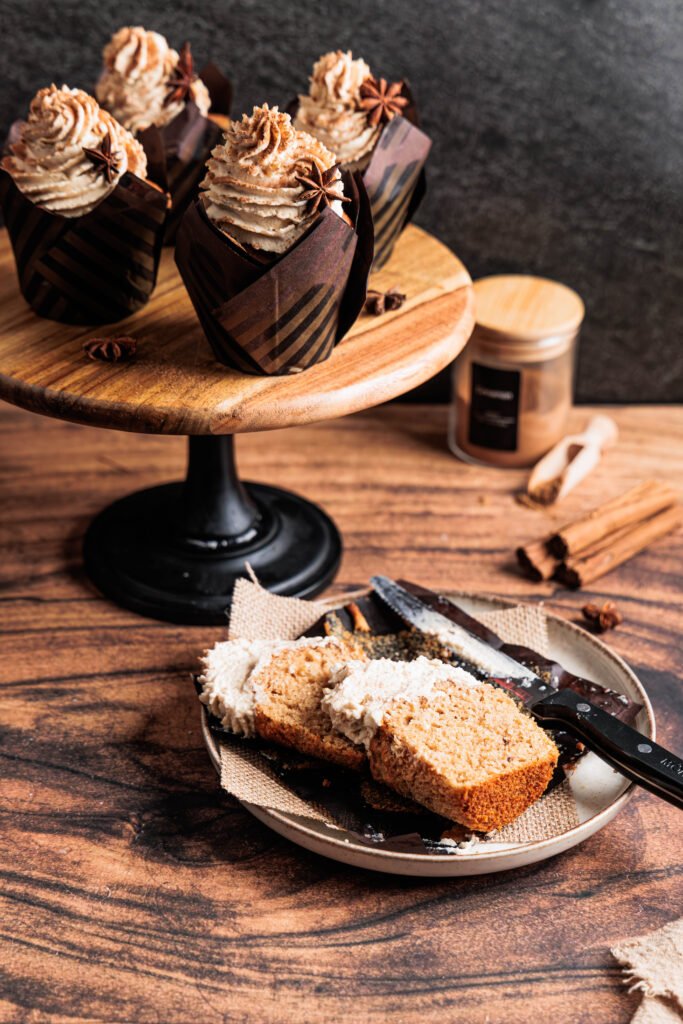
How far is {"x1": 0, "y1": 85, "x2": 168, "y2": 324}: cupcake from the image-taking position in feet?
3.70

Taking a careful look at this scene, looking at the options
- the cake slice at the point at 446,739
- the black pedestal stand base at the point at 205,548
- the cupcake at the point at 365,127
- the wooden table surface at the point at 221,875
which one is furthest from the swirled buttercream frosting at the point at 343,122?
the cake slice at the point at 446,739

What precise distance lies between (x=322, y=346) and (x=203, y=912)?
521 millimetres

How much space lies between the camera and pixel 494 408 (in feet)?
5.08

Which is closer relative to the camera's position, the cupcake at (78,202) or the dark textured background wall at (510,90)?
the cupcake at (78,202)

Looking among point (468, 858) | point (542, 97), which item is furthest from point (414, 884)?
point (542, 97)

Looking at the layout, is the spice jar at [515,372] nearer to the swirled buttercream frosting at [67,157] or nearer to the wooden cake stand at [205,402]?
the wooden cake stand at [205,402]

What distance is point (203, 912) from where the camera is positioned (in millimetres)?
965

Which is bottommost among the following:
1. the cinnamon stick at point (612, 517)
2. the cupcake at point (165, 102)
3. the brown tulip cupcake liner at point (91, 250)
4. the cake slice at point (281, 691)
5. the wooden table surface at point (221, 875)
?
the wooden table surface at point (221, 875)

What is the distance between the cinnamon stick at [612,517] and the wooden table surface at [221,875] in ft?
0.17

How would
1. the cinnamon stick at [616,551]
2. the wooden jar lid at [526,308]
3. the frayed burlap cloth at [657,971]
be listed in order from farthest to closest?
the wooden jar lid at [526,308] → the cinnamon stick at [616,551] → the frayed burlap cloth at [657,971]

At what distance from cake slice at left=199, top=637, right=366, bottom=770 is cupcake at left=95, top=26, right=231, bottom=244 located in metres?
0.53

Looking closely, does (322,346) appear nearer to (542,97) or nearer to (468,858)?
(468,858)

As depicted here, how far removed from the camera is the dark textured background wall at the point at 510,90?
1556mm

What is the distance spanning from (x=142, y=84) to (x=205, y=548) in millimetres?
535
